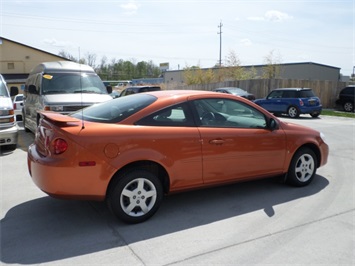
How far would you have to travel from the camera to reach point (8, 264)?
9.80ft

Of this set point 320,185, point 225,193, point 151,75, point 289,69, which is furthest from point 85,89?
point 151,75

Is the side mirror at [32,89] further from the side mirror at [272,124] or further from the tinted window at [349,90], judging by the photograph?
the tinted window at [349,90]

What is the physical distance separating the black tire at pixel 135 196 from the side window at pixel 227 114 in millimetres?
1030

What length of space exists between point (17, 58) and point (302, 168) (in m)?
36.2

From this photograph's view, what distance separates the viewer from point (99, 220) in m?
3.92

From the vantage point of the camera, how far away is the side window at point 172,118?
3.99 metres

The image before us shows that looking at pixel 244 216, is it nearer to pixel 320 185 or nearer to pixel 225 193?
pixel 225 193

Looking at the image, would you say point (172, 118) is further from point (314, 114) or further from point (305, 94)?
point (314, 114)

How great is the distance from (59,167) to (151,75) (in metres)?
98.5

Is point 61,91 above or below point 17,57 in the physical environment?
below

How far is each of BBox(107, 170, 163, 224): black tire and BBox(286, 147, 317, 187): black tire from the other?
91.5 inches

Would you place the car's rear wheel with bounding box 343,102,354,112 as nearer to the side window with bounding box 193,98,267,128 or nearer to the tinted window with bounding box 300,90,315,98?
the tinted window with bounding box 300,90,315,98

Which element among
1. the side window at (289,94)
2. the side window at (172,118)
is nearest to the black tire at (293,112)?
the side window at (289,94)

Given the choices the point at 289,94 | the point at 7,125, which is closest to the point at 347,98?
the point at 289,94
